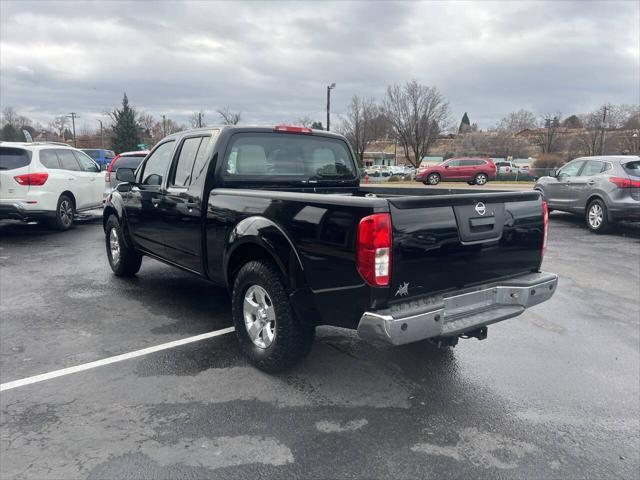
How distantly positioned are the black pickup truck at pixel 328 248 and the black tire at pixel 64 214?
6257mm

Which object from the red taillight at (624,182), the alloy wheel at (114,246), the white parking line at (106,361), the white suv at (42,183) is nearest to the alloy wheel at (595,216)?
the red taillight at (624,182)

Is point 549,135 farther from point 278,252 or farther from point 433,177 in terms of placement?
point 278,252

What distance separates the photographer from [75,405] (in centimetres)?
326

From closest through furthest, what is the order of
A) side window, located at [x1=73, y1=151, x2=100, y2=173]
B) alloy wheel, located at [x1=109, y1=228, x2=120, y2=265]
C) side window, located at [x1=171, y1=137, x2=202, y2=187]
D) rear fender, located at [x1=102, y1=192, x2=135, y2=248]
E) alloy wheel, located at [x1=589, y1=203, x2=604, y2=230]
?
side window, located at [x1=171, y1=137, x2=202, y2=187] < rear fender, located at [x1=102, y1=192, x2=135, y2=248] < alloy wheel, located at [x1=109, y1=228, x2=120, y2=265] < alloy wheel, located at [x1=589, y1=203, x2=604, y2=230] < side window, located at [x1=73, y1=151, x2=100, y2=173]

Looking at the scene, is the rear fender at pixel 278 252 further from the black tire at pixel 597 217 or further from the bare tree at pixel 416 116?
the bare tree at pixel 416 116

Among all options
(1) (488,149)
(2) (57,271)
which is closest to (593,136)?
(1) (488,149)

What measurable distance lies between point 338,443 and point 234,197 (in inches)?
81.6

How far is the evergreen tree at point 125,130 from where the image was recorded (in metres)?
58.2

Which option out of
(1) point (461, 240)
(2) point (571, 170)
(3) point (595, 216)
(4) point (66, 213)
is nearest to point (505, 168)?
(2) point (571, 170)

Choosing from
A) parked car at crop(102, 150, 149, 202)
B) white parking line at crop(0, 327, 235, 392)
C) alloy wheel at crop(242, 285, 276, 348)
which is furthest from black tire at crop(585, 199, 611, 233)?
parked car at crop(102, 150, 149, 202)

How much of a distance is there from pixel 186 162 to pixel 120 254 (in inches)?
88.4

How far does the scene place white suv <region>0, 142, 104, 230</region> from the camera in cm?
926

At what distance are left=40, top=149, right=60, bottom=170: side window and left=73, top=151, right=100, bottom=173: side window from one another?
2.91ft

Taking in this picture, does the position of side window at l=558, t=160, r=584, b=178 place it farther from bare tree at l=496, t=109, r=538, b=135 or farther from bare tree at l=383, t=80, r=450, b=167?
bare tree at l=496, t=109, r=538, b=135
